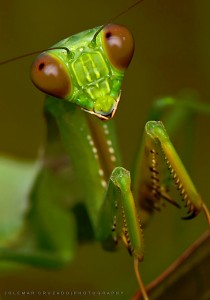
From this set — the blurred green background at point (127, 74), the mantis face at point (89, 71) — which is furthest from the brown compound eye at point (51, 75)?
the blurred green background at point (127, 74)

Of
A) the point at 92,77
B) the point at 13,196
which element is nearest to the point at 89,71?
the point at 92,77

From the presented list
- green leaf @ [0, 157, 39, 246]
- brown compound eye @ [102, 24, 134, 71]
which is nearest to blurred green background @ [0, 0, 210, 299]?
green leaf @ [0, 157, 39, 246]

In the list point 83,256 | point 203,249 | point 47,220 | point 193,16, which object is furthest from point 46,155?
point 203,249

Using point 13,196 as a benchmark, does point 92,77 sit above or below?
above

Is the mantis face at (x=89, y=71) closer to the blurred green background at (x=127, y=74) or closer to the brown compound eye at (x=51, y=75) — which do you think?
the brown compound eye at (x=51, y=75)

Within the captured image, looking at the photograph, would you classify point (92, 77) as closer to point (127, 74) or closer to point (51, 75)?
point (51, 75)

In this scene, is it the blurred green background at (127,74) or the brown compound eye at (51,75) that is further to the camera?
the blurred green background at (127,74)
